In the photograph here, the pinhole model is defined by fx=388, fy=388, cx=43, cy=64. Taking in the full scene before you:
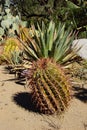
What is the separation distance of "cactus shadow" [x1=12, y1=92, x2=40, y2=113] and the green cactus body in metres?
0.41

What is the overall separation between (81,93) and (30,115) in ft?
4.02

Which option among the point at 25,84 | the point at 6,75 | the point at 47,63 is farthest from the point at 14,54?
the point at 47,63

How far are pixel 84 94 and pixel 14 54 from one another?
212 cm

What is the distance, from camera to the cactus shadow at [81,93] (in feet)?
20.2

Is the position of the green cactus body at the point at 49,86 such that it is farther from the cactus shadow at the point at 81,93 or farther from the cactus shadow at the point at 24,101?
the cactus shadow at the point at 81,93

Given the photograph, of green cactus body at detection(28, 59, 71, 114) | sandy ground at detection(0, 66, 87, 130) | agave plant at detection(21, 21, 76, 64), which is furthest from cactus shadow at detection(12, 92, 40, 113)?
agave plant at detection(21, 21, 76, 64)

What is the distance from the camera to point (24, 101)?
6.07m

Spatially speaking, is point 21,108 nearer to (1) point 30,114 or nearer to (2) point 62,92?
(1) point 30,114

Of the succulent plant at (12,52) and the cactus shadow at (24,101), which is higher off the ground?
the cactus shadow at (24,101)

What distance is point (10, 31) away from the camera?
11.6 metres

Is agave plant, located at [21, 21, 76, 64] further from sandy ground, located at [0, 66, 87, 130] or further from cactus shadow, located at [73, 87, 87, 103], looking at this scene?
sandy ground, located at [0, 66, 87, 130]

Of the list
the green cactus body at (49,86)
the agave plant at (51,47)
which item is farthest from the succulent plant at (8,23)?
the green cactus body at (49,86)

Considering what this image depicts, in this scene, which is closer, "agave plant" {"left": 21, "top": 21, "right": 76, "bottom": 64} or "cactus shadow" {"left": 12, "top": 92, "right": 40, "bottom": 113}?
"cactus shadow" {"left": 12, "top": 92, "right": 40, "bottom": 113}

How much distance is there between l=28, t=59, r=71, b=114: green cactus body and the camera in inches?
205
